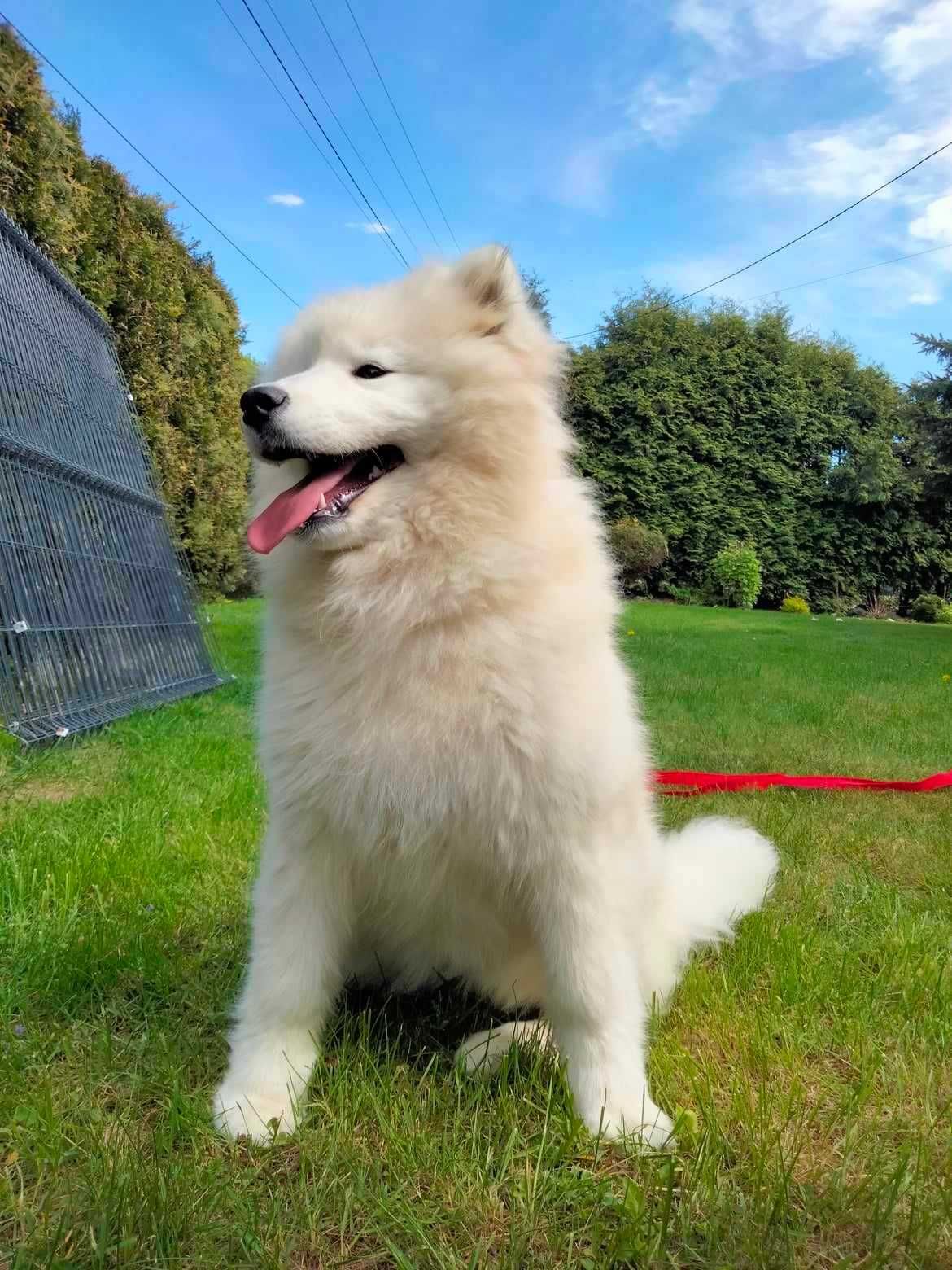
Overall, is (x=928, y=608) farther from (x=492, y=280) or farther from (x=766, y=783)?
(x=492, y=280)

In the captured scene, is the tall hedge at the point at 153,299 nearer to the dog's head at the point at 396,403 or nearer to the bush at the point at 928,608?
the dog's head at the point at 396,403

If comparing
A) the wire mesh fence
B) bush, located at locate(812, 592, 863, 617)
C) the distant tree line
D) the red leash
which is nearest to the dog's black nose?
the red leash

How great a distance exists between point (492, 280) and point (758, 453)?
18.6 meters

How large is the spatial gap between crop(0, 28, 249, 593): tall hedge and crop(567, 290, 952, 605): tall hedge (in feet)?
30.0

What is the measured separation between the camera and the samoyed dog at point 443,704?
151 cm

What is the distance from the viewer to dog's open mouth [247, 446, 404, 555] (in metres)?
1.66

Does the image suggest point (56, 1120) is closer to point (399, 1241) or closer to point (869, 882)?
point (399, 1241)

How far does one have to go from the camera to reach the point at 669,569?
1897 cm

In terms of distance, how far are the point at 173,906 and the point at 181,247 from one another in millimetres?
8655

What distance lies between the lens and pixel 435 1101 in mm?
1542

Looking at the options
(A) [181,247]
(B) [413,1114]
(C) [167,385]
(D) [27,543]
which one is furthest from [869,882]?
(A) [181,247]

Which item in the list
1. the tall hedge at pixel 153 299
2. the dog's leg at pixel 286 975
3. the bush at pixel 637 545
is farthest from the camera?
the bush at pixel 637 545

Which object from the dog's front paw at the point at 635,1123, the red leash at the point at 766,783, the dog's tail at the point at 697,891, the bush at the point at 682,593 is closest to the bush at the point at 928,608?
the bush at the point at 682,593

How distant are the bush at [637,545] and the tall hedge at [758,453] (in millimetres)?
631
